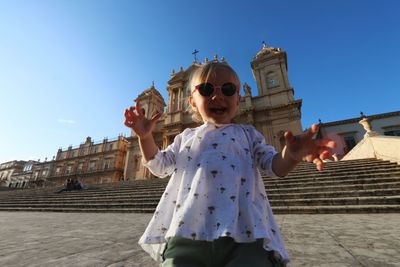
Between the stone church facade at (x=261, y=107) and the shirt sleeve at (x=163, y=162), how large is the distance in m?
18.7

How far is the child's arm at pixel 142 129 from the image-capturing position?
58.7 inches

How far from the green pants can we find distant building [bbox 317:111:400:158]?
89.9ft

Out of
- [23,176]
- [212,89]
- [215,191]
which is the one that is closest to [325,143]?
[215,191]

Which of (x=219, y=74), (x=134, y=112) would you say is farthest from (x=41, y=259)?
(x=219, y=74)

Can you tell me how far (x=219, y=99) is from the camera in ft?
4.88

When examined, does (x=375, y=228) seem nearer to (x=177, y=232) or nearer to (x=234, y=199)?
(x=234, y=199)

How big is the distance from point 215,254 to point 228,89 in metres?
1.05

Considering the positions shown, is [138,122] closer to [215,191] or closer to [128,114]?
[128,114]

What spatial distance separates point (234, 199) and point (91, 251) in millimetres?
2195

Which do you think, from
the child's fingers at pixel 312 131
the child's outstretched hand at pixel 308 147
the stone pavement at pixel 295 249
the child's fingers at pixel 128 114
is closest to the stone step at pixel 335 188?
the stone pavement at pixel 295 249

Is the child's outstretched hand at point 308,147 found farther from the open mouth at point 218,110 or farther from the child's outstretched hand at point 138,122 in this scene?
the child's outstretched hand at point 138,122

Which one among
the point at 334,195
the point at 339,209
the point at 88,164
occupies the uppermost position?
the point at 88,164

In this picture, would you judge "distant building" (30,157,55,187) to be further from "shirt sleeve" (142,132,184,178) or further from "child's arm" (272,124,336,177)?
"child's arm" (272,124,336,177)

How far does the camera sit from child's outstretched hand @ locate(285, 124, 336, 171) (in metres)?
1.13
